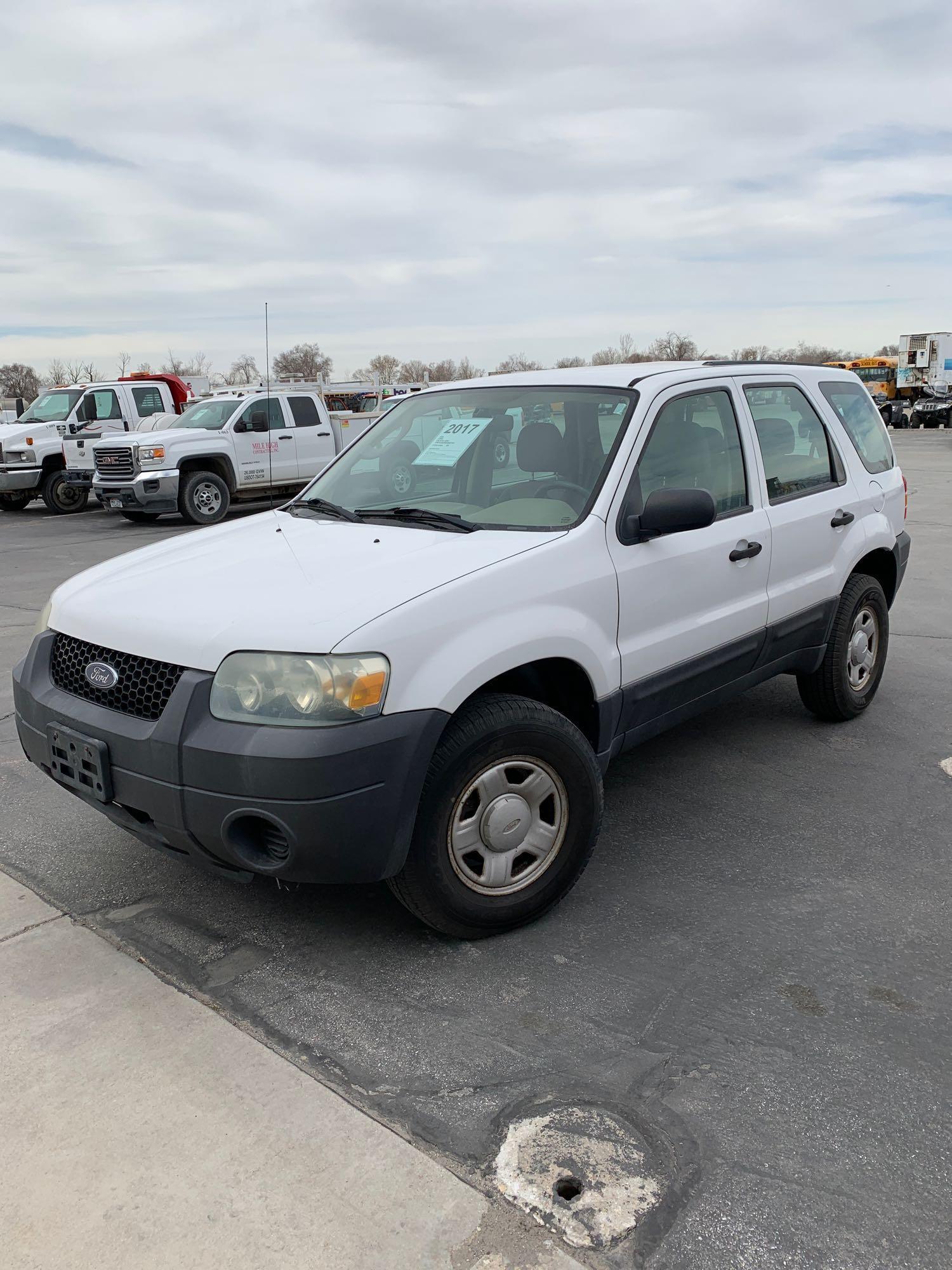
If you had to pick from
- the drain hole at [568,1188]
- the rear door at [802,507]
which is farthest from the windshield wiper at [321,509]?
the drain hole at [568,1188]

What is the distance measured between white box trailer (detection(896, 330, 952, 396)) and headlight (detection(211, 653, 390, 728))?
43.0 meters

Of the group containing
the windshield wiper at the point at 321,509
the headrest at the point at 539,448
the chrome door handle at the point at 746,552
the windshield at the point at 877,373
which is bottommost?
the chrome door handle at the point at 746,552

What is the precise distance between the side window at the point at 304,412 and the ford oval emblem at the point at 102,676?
1406cm

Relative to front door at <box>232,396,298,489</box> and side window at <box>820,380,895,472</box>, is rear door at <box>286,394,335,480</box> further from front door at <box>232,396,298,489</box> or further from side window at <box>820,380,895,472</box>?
side window at <box>820,380,895,472</box>

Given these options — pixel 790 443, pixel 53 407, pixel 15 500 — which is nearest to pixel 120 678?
pixel 790 443

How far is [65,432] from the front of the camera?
18203 millimetres

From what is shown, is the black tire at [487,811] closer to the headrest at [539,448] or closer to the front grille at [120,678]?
the front grille at [120,678]

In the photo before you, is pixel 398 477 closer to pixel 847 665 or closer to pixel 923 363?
pixel 847 665

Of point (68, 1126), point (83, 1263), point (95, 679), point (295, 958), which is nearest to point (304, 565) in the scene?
point (95, 679)

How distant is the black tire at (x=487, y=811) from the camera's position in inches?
117

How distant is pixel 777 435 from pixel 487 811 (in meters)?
2.46

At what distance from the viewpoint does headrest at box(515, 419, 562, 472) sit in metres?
3.85

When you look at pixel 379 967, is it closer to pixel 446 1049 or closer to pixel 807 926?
pixel 446 1049

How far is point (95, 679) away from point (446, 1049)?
5.02ft
